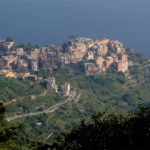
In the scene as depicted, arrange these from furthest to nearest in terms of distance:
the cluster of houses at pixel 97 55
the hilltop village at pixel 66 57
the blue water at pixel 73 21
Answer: the blue water at pixel 73 21
the cluster of houses at pixel 97 55
the hilltop village at pixel 66 57

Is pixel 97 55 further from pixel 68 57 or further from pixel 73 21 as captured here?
pixel 73 21

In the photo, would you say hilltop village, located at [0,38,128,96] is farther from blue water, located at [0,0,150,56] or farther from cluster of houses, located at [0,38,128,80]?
blue water, located at [0,0,150,56]

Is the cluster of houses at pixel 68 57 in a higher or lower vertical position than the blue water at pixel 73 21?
lower

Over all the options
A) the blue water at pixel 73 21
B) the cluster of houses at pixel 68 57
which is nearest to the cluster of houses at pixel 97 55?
the cluster of houses at pixel 68 57

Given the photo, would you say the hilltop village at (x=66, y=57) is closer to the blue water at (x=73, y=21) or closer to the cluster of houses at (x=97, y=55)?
the cluster of houses at (x=97, y=55)

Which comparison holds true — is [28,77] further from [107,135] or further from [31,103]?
[107,135]

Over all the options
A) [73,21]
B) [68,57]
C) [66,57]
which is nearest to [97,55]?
[68,57]

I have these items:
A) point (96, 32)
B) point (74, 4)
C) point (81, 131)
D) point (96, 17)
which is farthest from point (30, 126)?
point (74, 4)
